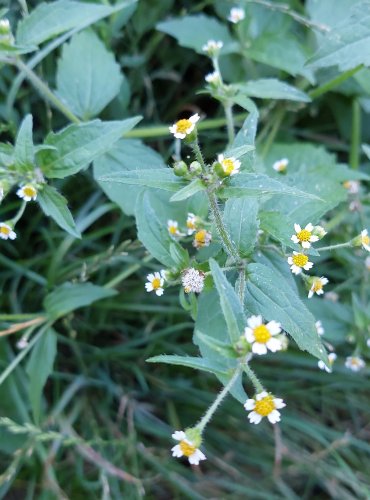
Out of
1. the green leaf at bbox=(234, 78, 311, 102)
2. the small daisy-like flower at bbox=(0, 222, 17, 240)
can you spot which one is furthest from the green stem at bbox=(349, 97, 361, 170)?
the small daisy-like flower at bbox=(0, 222, 17, 240)

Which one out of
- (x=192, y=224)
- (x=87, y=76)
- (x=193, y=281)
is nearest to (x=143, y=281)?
(x=192, y=224)

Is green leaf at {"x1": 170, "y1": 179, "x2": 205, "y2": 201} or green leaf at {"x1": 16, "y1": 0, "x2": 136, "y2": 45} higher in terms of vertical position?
green leaf at {"x1": 16, "y1": 0, "x2": 136, "y2": 45}

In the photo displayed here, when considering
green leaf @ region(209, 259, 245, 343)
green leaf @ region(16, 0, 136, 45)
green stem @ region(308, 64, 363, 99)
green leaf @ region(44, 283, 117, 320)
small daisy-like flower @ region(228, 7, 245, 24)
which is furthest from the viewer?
small daisy-like flower @ region(228, 7, 245, 24)

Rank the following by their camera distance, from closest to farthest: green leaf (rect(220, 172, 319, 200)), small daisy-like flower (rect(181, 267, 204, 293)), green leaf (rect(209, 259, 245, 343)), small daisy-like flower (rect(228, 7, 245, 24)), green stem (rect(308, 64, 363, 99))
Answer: green leaf (rect(209, 259, 245, 343)) < green leaf (rect(220, 172, 319, 200)) < small daisy-like flower (rect(181, 267, 204, 293)) < green stem (rect(308, 64, 363, 99)) < small daisy-like flower (rect(228, 7, 245, 24))

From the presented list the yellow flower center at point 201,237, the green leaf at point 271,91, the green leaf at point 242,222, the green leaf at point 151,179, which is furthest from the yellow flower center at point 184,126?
the green leaf at point 271,91

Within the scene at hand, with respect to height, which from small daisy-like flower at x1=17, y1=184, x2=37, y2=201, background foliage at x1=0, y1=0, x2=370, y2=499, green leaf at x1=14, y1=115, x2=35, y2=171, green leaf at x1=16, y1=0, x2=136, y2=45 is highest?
green leaf at x1=16, y1=0, x2=136, y2=45

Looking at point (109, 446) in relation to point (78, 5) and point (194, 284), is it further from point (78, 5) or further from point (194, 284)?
point (78, 5)

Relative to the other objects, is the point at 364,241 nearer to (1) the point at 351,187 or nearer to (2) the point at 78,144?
(1) the point at 351,187

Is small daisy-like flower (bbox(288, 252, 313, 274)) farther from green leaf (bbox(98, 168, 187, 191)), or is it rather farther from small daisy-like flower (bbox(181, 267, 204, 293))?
green leaf (bbox(98, 168, 187, 191))
